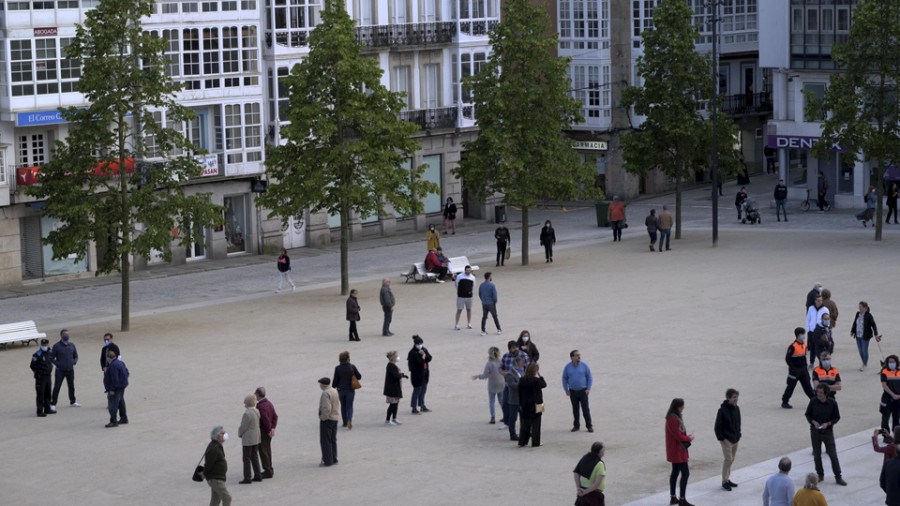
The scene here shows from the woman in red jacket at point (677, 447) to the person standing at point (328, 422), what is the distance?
5694 mm

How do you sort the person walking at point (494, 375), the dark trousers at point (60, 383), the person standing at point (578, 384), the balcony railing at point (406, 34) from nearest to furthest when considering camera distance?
the person standing at point (578, 384)
the person walking at point (494, 375)
the dark trousers at point (60, 383)
the balcony railing at point (406, 34)

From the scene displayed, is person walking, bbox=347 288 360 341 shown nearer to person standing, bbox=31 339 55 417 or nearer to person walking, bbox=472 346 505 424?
person standing, bbox=31 339 55 417

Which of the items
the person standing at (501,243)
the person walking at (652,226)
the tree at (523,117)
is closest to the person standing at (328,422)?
the tree at (523,117)

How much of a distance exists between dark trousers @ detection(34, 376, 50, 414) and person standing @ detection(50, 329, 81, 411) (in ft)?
0.63

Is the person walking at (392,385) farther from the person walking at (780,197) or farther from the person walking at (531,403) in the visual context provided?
the person walking at (780,197)

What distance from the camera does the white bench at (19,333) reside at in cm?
3628

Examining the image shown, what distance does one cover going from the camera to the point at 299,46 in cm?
5491

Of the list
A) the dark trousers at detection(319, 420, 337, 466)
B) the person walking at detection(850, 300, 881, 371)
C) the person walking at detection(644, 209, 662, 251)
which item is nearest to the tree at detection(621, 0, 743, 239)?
the person walking at detection(644, 209, 662, 251)

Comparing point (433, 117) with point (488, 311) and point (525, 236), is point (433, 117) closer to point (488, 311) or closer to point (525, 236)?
point (525, 236)

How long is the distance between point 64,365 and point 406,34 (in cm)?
3259

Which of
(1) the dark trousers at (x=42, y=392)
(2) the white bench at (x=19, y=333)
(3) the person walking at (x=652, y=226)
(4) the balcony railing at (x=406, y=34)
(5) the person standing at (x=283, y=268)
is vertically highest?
(4) the balcony railing at (x=406, y=34)

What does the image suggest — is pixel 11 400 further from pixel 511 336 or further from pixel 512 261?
pixel 512 261

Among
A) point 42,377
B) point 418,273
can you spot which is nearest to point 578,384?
point 42,377

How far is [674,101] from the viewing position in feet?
174
